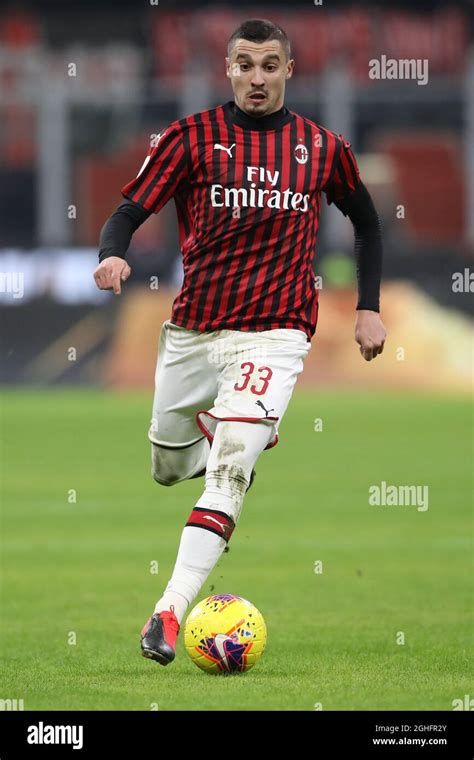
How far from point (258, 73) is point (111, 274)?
113 centimetres

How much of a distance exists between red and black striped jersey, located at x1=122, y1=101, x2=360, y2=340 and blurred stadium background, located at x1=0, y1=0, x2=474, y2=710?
157cm

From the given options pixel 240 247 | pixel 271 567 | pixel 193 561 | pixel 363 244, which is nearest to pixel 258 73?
pixel 240 247

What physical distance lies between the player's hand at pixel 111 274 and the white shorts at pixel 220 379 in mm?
631

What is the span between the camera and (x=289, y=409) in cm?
2136

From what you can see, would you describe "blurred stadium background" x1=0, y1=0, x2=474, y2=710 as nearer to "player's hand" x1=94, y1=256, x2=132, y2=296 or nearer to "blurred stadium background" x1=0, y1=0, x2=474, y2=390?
"blurred stadium background" x1=0, y1=0, x2=474, y2=390

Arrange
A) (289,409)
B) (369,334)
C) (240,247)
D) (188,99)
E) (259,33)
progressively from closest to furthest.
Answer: (259,33)
(240,247)
(369,334)
(289,409)
(188,99)

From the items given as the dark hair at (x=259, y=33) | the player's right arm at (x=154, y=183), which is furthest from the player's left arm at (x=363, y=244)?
the player's right arm at (x=154, y=183)

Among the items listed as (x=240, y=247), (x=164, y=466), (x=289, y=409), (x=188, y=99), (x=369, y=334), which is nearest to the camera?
(x=240, y=247)

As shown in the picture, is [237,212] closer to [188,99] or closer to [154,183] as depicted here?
[154,183]

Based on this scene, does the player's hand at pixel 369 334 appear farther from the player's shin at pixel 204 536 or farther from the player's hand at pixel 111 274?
the player's hand at pixel 111 274

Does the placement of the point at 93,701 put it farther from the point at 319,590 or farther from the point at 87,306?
the point at 87,306

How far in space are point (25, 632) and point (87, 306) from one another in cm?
1533

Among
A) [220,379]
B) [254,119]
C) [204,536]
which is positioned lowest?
[204,536]

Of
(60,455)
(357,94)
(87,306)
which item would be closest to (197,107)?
(357,94)
